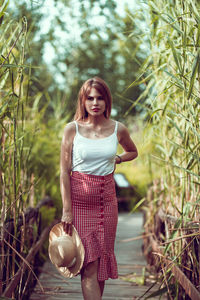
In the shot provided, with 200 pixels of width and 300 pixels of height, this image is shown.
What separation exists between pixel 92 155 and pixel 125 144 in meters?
0.36

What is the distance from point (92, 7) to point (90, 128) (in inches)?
273

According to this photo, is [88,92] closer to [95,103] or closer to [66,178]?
[95,103]

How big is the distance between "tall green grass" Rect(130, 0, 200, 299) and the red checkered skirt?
0.34 metres

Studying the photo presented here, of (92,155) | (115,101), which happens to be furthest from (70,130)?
(115,101)

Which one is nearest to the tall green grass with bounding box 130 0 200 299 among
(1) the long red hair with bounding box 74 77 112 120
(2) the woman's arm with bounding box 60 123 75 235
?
(1) the long red hair with bounding box 74 77 112 120

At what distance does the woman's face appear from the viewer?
222 cm

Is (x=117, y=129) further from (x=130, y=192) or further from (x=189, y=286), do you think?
(x=130, y=192)

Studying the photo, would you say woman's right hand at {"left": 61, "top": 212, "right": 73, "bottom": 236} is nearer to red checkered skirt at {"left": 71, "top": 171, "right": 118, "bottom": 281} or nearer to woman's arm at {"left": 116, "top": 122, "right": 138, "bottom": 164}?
red checkered skirt at {"left": 71, "top": 171, "right": 118, "bottom": 281}

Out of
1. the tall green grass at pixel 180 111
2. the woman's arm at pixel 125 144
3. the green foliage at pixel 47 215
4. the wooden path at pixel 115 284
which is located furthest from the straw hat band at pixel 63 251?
the green foliage at pixel 47 215

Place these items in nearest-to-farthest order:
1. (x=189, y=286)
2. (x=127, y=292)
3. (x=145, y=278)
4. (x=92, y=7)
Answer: (x=189, y=286), (x=127, y=292), (x=145, y=278), (x=92, y=7)

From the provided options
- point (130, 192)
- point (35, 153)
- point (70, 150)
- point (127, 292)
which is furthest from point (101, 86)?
point (130, 192)

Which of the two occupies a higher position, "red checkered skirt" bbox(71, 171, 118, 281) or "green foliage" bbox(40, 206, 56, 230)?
"red checkered skirt" bbox(71, 171, 118, 281)

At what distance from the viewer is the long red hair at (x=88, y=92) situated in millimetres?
2240

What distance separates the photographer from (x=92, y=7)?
8586 millimetres
